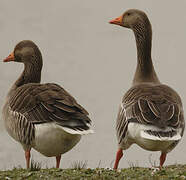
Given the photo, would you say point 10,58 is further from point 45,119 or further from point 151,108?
point 151,108

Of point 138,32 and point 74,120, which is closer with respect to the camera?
point 74,120

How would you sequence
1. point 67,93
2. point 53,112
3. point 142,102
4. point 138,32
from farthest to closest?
1. point 138,32
2. point 67,93
3. point 53,112
4. point 142,102

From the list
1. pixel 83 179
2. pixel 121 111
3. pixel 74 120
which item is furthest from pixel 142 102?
pixel 83 179

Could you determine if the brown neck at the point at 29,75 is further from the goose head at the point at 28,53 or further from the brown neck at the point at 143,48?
the brown neck at the point at 143,48

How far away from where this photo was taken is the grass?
24.7ft

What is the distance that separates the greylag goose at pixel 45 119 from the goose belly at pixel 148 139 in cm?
91

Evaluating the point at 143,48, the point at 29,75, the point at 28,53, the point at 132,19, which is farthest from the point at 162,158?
the point at 28,53

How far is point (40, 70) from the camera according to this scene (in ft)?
40.4

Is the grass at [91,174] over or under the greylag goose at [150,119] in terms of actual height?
under

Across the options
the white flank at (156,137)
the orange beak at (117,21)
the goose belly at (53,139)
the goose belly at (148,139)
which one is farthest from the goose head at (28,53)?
the white flank at (156,137)

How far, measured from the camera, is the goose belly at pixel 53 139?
9328 mm

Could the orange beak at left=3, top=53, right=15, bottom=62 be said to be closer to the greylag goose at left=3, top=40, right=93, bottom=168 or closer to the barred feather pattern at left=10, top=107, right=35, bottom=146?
the greylag goose at left=3, top=40, right=93, bottom=168

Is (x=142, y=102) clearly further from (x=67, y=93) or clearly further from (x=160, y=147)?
(x=67, y=93)

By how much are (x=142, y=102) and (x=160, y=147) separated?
0.99 metres
